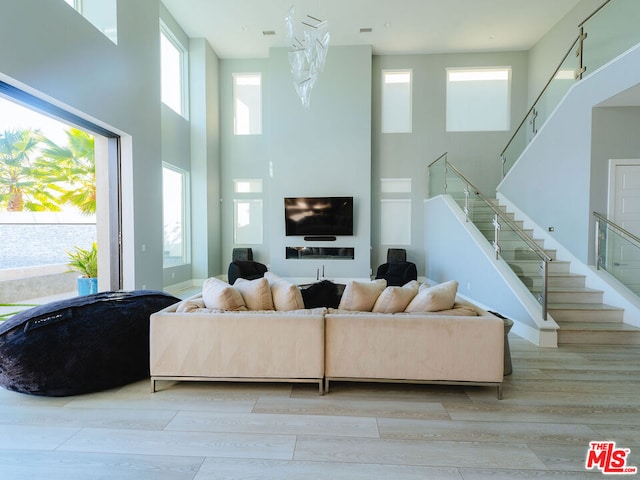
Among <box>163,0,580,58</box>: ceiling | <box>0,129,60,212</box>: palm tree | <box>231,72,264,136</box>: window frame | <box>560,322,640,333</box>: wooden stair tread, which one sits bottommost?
<box>560,322,640,333</box>: wooden stair tread

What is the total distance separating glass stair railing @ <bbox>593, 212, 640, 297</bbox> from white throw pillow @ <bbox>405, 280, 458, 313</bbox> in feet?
11.5

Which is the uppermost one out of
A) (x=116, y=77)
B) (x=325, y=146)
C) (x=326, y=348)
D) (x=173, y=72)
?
(x=173, y=72)

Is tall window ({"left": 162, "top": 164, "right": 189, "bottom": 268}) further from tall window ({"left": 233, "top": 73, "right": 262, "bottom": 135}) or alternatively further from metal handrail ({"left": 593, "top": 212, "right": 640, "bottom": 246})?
metal handrail ({"left": 593, "top": 212, "right": 640, "bottom": 246})

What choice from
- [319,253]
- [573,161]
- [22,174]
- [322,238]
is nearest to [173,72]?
[22,174]

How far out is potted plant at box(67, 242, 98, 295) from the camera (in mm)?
5129

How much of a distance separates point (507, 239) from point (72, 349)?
17.7 ft

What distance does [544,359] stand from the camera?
354 cm

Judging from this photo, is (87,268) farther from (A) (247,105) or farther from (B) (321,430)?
(A) (247,105)

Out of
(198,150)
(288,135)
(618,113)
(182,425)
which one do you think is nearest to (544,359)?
(182,425)

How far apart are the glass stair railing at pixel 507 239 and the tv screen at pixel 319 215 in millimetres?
2492

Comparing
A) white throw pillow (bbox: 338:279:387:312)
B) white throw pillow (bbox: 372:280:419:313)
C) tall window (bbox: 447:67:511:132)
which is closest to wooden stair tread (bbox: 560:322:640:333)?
white throw pillow (bbox: 372:280:419:313)

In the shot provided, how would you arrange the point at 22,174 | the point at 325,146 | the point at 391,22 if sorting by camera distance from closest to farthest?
the point at 22,174, the point at 391,22, the point at 325,146

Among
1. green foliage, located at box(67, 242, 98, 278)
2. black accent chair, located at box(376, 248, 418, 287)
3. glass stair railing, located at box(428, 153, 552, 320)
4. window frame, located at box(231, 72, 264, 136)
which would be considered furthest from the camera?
window frame, located at box(231, 72, 264, 136)

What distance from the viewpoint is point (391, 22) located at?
740cm
